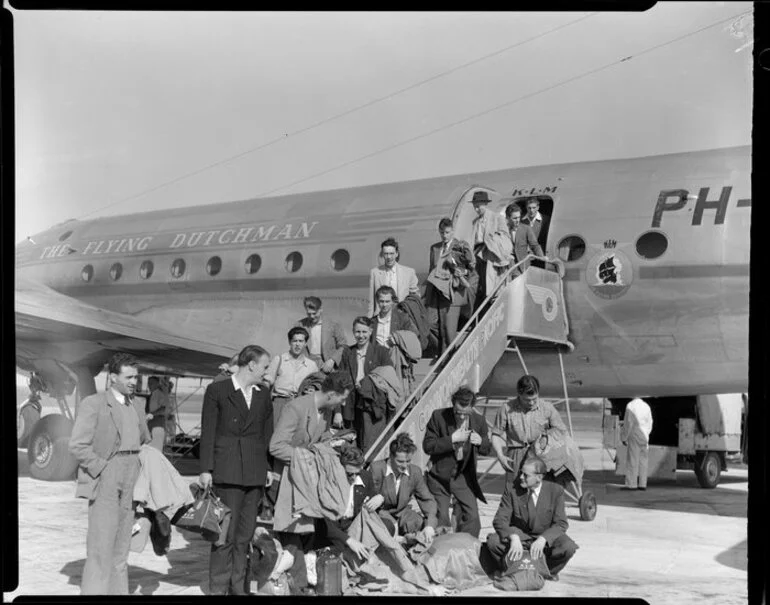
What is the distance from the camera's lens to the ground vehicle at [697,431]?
15.4 metres

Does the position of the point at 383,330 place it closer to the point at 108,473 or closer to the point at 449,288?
the point at 449,288

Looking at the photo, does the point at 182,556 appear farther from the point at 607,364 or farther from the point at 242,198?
the point at 242,198

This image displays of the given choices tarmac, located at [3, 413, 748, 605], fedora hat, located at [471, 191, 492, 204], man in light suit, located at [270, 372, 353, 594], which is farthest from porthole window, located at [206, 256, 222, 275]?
man in light suit, located at [270, 372, 353, 594]

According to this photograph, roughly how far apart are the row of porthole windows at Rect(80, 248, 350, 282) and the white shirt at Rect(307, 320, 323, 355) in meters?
4.09

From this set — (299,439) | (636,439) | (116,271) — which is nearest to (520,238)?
(636,439)

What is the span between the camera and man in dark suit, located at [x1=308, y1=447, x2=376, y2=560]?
26.2 ft

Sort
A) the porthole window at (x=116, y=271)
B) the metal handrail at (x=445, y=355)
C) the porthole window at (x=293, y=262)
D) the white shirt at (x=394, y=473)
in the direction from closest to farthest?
the white shirt at (x=394, y=473), the metal handrail at (x=445, y=355), the porthole window at (x=293, y=262), the porthole window at (x=116, y=271)

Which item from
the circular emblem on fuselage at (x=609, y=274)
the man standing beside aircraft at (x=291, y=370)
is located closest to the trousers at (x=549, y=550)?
the man standing beside aircraft at (x=291, y=370)

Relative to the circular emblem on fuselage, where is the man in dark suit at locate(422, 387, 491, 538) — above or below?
below

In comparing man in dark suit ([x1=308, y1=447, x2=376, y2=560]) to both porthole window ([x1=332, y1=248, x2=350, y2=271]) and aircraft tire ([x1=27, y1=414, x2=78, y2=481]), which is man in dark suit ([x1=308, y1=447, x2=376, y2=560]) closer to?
porthole window ([x1=332, y1=248, x2=350, y2=271])

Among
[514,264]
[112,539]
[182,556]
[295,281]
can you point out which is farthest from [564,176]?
[112,539]

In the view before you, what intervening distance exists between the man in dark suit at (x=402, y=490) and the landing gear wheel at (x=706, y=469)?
8101 millimetres

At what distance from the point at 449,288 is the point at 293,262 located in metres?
4.73

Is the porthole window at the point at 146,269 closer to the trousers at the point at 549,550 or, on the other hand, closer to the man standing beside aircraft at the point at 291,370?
the man standing beside aircraft at the point at 291,370
